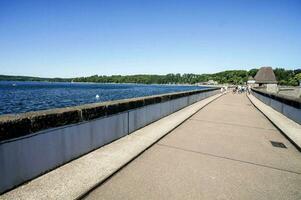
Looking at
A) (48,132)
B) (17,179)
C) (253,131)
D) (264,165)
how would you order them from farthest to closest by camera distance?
(253,131), (264,165), (48,132), (17,179)

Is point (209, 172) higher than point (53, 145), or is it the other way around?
point (53, 145)

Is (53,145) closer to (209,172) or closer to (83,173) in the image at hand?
(83,173)

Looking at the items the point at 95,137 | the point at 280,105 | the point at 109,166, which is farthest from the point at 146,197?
the point at 280,105

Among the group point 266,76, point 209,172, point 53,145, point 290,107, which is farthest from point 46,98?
point 266,76

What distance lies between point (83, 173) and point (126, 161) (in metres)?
1.04

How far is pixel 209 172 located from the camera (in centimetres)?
458

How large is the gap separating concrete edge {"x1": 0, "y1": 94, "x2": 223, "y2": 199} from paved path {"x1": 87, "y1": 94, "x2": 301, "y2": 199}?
17 centimetres

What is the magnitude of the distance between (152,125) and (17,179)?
19.1 feet

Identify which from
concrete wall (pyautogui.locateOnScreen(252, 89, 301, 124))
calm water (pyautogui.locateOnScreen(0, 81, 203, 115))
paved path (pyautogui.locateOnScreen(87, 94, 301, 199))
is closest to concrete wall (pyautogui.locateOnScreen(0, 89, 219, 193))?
paved path (pyautogui.locateOnScreen(87, 94, 301, 199))

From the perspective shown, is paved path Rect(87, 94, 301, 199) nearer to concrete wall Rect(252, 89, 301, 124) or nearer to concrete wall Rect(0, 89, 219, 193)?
concrete wall Rect(0, 89, 219, 193)

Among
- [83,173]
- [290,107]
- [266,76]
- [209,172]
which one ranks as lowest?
[209,172]

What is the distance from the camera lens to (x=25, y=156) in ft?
12.2

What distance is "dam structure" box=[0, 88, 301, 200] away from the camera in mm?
3590

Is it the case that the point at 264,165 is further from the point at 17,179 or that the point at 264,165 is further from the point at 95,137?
the point at 17,179
